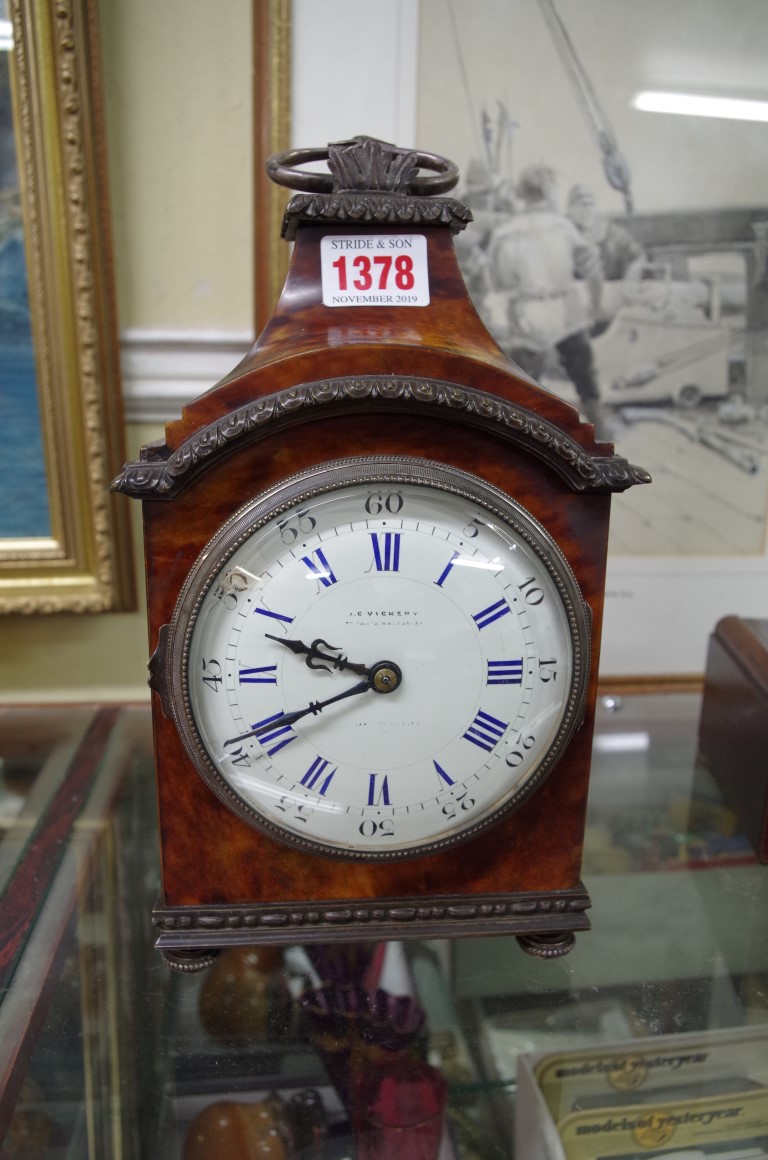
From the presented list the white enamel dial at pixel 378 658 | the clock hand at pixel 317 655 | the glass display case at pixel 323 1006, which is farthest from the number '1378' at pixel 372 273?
the glass display case at pixel 323 1006

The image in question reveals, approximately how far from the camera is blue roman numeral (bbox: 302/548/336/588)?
57 cm

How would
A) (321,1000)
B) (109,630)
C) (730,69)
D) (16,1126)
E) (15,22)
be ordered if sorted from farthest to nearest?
(109,630)
(730,69)
(15,22)
(321,1000)
(16,1126)

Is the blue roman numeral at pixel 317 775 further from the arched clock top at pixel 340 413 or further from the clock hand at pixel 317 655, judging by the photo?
the arched clock top at pixel 340 413

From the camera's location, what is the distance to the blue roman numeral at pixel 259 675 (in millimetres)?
587

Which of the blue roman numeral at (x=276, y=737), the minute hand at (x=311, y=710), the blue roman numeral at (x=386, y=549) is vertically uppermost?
the blue roman numeral at (x=386, y=549)

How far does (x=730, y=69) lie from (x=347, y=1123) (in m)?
1.10

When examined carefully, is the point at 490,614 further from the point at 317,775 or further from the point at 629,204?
the point at 629,204

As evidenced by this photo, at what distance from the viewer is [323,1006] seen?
677 mm

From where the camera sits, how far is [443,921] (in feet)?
2.15

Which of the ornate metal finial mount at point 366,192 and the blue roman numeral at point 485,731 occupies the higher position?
the ornate metal finial mount at point 366,192

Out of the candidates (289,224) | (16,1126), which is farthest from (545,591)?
(16,1126)

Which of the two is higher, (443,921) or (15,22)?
(15,22)

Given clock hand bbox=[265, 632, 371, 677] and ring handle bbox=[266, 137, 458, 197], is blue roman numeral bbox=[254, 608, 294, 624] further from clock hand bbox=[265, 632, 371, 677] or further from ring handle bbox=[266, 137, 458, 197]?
ring handle bbox=[266, 137, 458, 197]

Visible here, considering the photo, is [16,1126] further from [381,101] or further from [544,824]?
[381,101]
